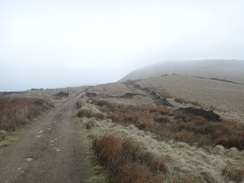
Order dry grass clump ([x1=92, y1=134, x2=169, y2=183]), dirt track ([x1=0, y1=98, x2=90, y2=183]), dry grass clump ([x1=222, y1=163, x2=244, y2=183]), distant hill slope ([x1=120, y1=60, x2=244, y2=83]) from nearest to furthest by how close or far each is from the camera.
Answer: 1. dry grass clump ([x1=92, y1=134, x2=169, y2=183])
2. dirt track ([x1=0, y1=98, x2=90, y2=183])
3. dry grass clump ([x1=222, y1=163, x2=244, y2=183])
4. distant hill slope ([x1=120, y1=60, x2=244, y2=83])

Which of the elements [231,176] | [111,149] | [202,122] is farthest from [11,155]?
[202,122]

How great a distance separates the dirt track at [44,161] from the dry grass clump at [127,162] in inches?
31.2

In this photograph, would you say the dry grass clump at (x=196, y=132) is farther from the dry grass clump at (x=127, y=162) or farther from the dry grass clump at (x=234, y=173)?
the dry grass clump at (x=127, y=162)

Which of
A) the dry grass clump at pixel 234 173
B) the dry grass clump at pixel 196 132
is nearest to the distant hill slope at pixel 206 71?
the dry grass clump at pixel 196 132

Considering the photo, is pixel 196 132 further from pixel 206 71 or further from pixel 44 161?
pixel 206 71

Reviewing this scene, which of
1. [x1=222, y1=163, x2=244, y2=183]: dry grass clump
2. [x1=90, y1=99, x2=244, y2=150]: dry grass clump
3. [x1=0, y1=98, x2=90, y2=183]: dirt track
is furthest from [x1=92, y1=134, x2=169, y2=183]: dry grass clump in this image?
[x1=90, y1=99, x2=244, y2=150]: dry grass clump

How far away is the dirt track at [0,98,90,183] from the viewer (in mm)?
4969

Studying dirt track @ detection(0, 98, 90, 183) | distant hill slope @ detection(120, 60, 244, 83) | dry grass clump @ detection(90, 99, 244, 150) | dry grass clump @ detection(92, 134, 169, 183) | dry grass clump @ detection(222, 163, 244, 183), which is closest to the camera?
dry grass clump @ detection(92, 134, 169, 183)

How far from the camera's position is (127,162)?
16.3ft

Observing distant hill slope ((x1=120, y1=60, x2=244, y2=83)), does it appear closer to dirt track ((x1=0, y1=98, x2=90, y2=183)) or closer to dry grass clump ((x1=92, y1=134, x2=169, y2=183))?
dry grass clump ((x1=92, y1=134, x2=169, y2=183))

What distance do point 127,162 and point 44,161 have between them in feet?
10.5

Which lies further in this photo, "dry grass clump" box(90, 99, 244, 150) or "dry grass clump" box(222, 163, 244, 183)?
"dry grass clump" box(90, 99, 244, 150)

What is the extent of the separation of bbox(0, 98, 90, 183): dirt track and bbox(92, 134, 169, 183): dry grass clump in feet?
2.60

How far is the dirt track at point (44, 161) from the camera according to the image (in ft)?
16.3
